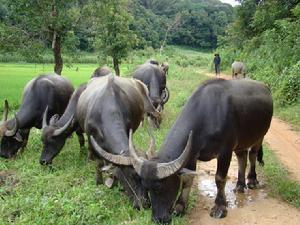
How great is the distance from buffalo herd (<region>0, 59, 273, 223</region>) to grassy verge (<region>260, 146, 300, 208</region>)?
352 millimetres

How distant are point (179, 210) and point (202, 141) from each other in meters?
1.06

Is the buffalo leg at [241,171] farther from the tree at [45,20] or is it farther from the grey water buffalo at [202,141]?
the tree at [45,20]

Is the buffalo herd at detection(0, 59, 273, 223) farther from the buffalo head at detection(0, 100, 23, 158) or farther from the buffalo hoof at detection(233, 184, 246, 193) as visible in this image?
the buffalo head at detection(0, 100, 23, 158)

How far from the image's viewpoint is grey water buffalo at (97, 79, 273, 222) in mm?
A: 5656

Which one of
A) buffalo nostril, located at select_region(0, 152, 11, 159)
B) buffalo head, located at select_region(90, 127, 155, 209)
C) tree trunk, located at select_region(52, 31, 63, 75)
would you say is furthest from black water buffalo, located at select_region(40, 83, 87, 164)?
tree trunk, located at select_region(52, 31, 63, 75)

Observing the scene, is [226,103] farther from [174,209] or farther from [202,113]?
[174,209]

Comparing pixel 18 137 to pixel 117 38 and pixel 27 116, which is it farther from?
pixel 117 38

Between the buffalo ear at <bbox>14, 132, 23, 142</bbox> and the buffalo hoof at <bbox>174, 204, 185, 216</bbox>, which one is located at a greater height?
the buffalo hoof at <bbox>174, 204, 185, 216</bbox>

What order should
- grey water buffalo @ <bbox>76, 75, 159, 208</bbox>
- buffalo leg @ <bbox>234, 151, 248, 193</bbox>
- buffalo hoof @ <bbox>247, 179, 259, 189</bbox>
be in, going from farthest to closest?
buffalo hoof @ <bbox>247, 179, 259, 189</bbox> → buffalo leg @ <bbox>234, 151, 248, 193</bbox> → grey water buffalo @ <bbox>76, 75, 159, 208</bbox>

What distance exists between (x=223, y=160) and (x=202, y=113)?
2.40ft

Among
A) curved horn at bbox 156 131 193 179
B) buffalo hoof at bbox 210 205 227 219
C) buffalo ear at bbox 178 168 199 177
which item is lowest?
buffalo hoof at bbox 210 205 227 219

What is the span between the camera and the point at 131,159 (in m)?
6.09

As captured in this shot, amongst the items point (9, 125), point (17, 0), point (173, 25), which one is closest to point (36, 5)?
point (17, 0)

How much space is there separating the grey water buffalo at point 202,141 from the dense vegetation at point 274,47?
908 centimetres
